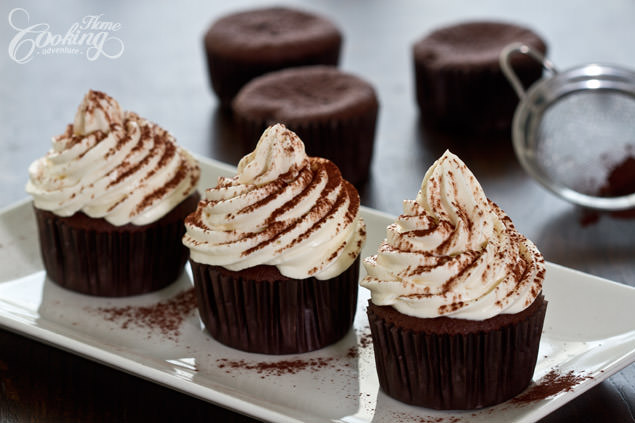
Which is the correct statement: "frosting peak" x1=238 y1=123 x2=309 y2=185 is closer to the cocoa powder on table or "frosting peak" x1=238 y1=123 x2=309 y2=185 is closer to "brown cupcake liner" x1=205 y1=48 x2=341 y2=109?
the cocoa powder on table

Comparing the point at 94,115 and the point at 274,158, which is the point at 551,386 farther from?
the point at 94,115

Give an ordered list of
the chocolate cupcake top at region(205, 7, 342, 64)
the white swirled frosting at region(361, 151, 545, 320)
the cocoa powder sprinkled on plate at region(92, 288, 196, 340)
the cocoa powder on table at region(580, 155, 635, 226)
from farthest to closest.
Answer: the chocolate cupcake top at region(205, 7, 342, 64)
the cocoa powder on table at region(580, 155, 635, 226)
the cocoa powder sprinkled on plate at region(92, 288, 196, 340)
the white swirled frosting at region(361, 151, 545, 320)

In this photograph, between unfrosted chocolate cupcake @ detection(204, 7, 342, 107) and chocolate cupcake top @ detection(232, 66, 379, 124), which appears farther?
unfrosted chocolate cupcake @ detection(204, 7, 342, 107)

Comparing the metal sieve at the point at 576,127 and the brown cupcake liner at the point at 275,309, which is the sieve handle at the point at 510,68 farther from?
the brown cupcake liner at the point at 275,309

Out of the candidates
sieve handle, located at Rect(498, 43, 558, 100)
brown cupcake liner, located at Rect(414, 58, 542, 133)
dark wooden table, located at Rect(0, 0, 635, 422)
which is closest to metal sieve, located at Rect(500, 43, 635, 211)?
sieve handle, located at Rect(498, 43, 558, 100)

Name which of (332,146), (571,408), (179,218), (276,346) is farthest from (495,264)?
(332,146)

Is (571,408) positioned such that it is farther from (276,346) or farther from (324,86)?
(324,86)

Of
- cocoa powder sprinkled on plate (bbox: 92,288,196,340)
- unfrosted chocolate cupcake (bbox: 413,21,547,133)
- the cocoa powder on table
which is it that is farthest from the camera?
unfrosted chocolate cupcake (bbox: 413,21,547,133)
